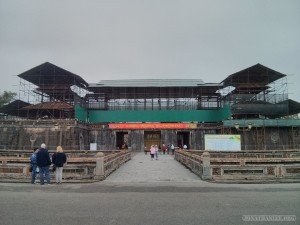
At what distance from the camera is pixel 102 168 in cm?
1390

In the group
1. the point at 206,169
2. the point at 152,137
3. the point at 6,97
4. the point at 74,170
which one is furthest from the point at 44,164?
the point at 6,97

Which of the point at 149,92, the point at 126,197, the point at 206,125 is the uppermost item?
the point at 149,92

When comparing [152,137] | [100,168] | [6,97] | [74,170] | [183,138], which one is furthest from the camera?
[6,97]

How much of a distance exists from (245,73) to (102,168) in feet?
122

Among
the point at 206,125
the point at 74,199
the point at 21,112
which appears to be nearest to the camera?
the point at 74,199

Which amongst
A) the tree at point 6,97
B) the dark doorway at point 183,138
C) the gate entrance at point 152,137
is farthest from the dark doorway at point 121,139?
the tree at point 6,97

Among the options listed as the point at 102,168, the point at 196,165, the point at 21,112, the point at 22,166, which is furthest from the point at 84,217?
the point at 21,112

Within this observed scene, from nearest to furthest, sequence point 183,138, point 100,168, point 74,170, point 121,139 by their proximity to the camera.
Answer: point 100,168
point 74,170
point 121,139
point 183,138

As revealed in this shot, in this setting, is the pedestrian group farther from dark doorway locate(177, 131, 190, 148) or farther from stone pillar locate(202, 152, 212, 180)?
dark doorway locate(177, 131, 190, 148)

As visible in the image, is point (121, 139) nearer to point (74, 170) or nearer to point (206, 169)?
point (74, 170)

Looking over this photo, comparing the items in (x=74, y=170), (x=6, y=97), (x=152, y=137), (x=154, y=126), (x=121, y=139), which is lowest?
(x=74, y=170)

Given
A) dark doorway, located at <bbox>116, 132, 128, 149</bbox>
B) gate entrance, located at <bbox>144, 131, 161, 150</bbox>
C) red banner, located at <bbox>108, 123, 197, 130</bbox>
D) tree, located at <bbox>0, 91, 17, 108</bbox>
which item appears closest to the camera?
red banner, located at <bbox>108, 123, 197, 130</bbox>

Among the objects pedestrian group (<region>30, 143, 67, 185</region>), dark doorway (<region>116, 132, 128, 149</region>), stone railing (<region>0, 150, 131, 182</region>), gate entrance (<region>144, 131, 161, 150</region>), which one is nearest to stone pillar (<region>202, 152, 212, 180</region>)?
stone railing (<region>0, 150, 131, 182</region>)

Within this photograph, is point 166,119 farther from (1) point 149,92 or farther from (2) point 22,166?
(2) point 22,166
